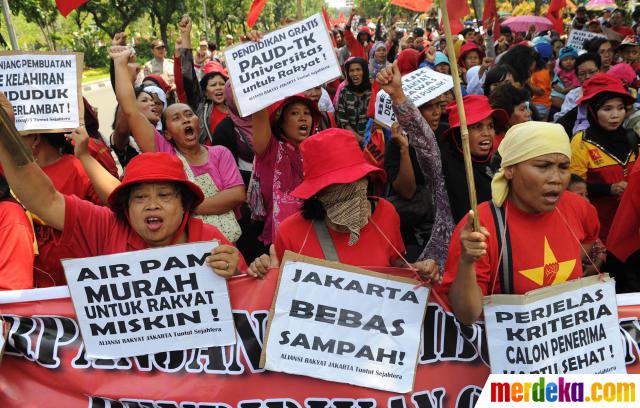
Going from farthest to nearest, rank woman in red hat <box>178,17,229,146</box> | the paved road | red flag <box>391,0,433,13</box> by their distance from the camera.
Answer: the paved road → woman in red hat <box>178,17,229,146</box> → red flag <box>391,0,433,13</box>

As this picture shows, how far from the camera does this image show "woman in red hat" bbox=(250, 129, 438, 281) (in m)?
2.81

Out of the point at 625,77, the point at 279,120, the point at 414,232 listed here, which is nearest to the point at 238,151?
the point at 279,120

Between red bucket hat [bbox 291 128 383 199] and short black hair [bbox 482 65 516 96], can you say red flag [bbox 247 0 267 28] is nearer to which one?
red bucket hat [bbox 291 128 383 199]

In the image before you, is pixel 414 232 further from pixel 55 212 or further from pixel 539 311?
pixel 55 212

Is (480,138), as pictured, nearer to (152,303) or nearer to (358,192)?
(358,192)

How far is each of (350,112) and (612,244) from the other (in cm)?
371

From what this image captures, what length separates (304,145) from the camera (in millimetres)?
2998

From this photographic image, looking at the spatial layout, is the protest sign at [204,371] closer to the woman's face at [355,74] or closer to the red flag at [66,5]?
the red flag at [66,5]

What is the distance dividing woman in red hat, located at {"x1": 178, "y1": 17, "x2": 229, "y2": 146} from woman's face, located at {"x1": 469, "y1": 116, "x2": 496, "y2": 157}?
9.75ft

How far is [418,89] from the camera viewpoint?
422 centimetres

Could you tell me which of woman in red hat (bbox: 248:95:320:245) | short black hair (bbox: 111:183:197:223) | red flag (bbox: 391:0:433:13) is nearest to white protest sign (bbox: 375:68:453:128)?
woman in red hat (bbox: 248:95:320:245)

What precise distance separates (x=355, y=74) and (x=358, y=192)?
412cm

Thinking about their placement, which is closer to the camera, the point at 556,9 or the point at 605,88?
the point at 605,88

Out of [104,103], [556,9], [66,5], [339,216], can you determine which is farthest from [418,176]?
[104,103]
